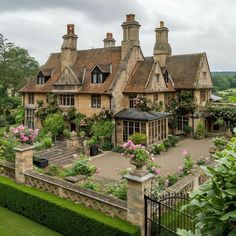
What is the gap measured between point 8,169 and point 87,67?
63.2ft

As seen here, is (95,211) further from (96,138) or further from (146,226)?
(96,138)

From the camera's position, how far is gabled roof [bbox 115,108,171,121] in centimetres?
2586

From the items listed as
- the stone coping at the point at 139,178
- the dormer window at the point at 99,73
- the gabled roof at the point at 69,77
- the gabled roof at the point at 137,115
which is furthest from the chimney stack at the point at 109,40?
the stone coping at the point at 139,178

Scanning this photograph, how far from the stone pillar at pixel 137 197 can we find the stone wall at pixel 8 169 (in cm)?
730

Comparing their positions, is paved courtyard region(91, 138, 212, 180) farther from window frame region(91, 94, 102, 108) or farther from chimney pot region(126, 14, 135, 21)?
chimney pot region(126, 14, 135, 21)

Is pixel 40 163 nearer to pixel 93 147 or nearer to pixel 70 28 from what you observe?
pixel 93 147

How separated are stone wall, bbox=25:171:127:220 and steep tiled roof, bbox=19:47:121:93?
16063 millimetres

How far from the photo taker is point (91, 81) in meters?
29.6

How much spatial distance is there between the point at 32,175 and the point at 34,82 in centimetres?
2379

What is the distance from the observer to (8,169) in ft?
46.8

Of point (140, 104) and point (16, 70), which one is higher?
point (16, 70)

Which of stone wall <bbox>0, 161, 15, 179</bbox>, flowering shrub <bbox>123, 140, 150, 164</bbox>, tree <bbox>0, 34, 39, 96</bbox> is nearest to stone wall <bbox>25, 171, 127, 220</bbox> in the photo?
stone wall <bbox>0, 161, 15, 179</bbox>

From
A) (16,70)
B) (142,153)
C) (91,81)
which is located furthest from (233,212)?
(16,70)

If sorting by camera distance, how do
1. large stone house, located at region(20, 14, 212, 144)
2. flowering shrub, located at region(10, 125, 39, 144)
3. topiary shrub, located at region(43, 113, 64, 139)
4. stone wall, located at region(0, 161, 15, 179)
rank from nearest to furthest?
1. flowering shrub, located at region(10, 125, 39, 144)
2. stone wall, located at region(0, 161, 15, 179)
3. large stone house, located at region(20, 14, 212, 144)
4. topiary shrub, located at region(43, 113, 64, 139)
